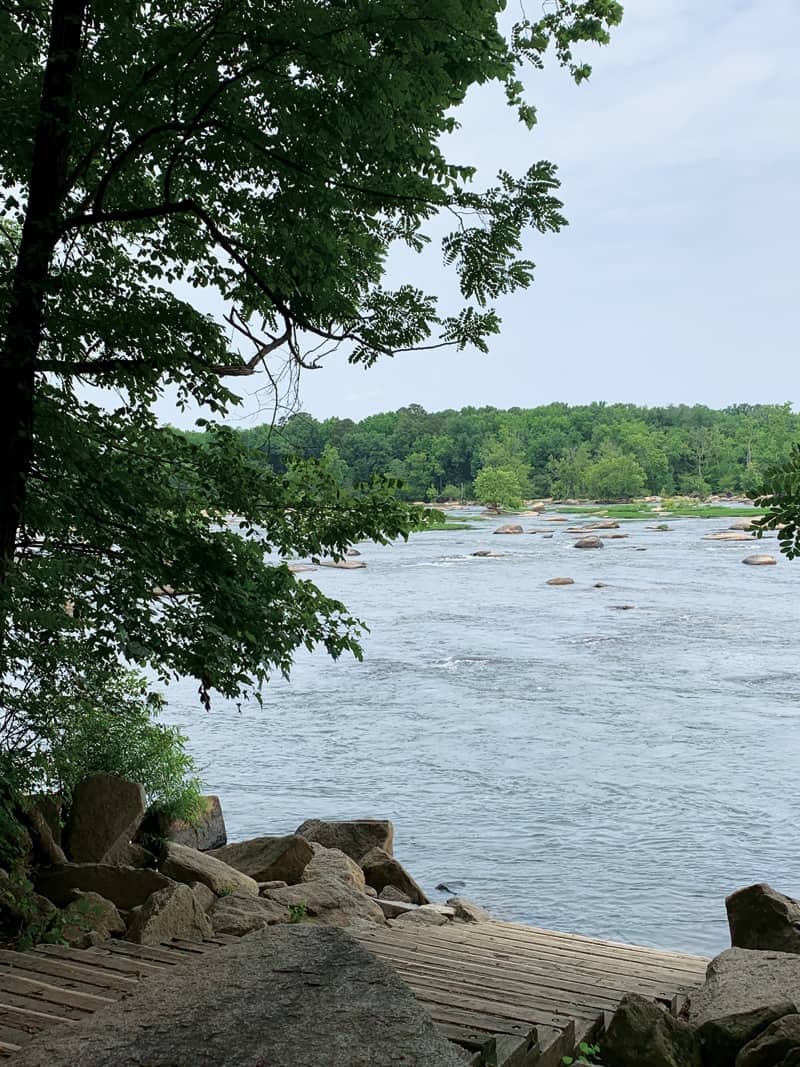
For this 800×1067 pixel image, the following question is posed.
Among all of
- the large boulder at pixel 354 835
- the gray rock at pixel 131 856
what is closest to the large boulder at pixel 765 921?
the large boulder at pixel 354 835

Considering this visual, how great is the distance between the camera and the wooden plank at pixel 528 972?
6.33 metres

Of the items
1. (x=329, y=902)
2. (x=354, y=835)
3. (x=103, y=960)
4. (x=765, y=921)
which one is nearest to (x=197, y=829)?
(x=354, y=835)

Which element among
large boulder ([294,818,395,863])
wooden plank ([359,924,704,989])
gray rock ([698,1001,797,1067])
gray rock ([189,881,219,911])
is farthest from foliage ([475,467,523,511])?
gray rock ([698,1001,797,1067])

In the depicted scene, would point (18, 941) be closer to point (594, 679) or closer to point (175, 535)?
point (175, 535)

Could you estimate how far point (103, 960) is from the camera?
5.93 meters

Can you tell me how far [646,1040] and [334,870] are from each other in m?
5.39

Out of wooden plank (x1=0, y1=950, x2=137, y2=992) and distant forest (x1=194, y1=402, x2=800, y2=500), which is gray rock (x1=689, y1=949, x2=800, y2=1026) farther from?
distant forest (x1=194, y1=402, x2=800, y2=500)

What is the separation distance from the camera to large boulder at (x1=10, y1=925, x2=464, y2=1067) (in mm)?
3363

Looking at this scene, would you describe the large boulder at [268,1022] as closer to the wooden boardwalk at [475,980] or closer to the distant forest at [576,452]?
the wooden boardwalk at [475,980]

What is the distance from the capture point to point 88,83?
15.7ft

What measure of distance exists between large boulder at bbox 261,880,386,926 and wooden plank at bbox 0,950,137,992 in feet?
9.18

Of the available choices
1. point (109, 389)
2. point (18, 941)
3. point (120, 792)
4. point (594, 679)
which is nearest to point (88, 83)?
point (109, 389)

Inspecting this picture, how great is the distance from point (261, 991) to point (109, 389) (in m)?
3.78

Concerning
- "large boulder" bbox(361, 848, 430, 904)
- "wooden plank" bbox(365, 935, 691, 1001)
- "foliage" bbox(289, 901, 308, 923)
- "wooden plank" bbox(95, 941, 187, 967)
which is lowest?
"large boulder" bbox(361, 848, 430, 904)
